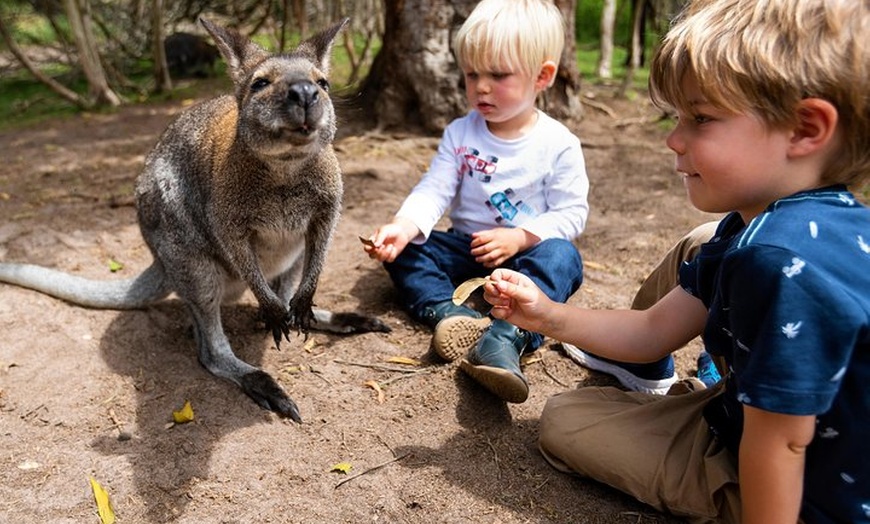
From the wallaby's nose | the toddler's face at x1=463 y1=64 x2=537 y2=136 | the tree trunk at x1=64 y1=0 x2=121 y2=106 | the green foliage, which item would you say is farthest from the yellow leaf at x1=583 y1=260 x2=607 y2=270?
the tree trunk at x1=64 y1=0 x2=121 y2=106

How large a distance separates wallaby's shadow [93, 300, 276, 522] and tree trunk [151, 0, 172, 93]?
4155mm

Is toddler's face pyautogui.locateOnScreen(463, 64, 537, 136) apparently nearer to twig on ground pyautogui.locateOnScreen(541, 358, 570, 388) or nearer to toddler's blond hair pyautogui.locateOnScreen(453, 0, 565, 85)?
toddler's blond hair pyautogui.locateOnScreen(453, 0, 565, 85)

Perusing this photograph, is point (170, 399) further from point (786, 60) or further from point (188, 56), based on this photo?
point (188, 56)

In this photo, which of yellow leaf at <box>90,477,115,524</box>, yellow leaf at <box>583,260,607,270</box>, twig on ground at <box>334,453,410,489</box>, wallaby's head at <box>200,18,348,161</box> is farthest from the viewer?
yellow leaf at <box>583,260,607,270</box>

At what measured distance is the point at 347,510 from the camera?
6.22 feet

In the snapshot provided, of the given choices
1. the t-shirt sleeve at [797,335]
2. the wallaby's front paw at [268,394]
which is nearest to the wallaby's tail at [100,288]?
the wallaby's front paw at [268,394]

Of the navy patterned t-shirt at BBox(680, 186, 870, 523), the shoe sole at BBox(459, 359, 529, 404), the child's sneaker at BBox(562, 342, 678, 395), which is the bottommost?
the child's sneaker at BBox(562, 342, 678, 395)

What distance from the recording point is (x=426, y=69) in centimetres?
465

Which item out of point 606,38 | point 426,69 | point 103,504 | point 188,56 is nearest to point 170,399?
point 103,504

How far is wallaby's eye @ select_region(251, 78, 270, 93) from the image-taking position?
227 cm

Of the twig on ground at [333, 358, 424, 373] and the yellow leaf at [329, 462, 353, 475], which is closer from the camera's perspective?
the yellow leaf at [329, 462, 353, 475]

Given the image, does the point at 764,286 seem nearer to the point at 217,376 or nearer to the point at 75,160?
the point at 217,376

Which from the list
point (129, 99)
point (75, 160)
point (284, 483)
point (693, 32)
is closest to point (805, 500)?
point (693, 32)

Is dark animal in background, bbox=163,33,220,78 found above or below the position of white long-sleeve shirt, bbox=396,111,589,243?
below
